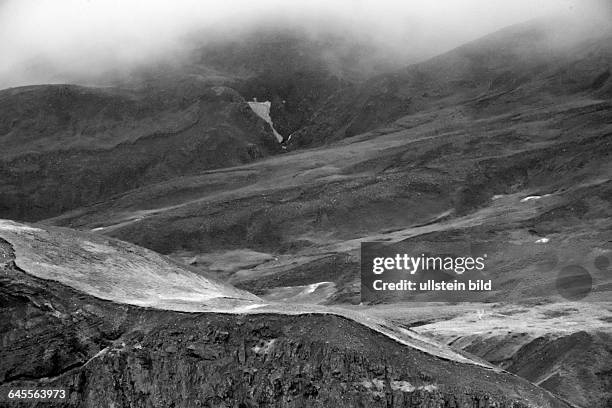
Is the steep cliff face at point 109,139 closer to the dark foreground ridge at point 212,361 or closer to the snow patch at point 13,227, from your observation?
the snow patch at point 13,227

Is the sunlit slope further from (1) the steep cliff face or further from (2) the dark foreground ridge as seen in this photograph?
(1) the steep cliff face

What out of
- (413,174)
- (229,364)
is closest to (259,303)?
(229,364)

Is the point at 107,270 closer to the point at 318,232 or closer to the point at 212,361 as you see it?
the point at 212,361

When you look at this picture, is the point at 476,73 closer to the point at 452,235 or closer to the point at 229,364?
the point at 452,235

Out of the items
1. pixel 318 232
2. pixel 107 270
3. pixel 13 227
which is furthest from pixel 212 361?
pixel 318 232

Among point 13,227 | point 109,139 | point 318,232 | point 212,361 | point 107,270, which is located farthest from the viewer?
point 109,139
